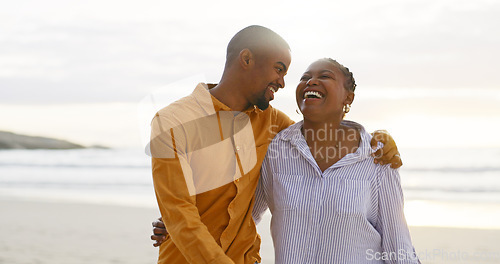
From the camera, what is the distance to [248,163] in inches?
98.8

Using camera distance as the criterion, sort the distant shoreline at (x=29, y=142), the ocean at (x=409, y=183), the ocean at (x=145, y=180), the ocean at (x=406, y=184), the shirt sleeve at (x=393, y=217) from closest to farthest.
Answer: the shirt sleeve at (x=393, y=217), the ocean at (x=406, y=184), the ocean at (x=409, y=183), the ocean at (x=145, y=180), the distant shoreline at (x=29, y=142)

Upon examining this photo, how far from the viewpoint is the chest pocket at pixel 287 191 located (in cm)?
249

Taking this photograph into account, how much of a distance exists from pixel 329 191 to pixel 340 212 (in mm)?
103

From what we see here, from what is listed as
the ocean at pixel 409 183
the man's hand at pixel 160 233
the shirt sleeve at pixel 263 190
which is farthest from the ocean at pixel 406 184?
the man's hand at pixel 160 233

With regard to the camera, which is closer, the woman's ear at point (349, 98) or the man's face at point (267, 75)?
the man's face at point (267, 75)

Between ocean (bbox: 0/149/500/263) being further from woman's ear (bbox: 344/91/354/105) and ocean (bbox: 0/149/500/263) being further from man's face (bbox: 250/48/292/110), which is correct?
man's face (bbox: 250/48/292/110)

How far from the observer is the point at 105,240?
20.2 feet

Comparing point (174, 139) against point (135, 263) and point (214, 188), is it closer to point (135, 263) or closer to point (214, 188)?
point (214, 188)

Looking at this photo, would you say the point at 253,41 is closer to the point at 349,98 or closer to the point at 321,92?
the point at 321,92

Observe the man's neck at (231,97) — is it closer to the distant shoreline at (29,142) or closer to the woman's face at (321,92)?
the woman's face at (321,92)

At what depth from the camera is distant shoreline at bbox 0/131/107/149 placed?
88.2ft

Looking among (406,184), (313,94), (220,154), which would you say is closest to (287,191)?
(220,154)

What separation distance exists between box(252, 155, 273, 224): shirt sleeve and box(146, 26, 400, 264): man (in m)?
0.06

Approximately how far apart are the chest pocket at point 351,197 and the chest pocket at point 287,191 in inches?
6.7
